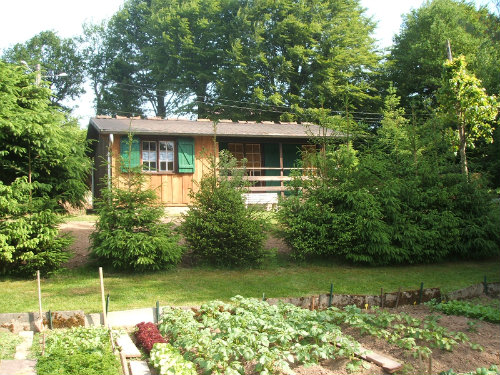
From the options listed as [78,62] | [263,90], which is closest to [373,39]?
[263,90]

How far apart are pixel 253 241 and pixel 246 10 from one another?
22717 millimetres

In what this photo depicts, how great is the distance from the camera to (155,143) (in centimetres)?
1523

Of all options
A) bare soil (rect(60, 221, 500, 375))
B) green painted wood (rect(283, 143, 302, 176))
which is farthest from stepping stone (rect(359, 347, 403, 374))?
green painted wood (rect(283, 143, 302, 176))

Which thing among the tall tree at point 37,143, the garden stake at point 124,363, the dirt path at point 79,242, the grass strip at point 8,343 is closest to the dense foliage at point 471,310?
the garden stake at point 124,363

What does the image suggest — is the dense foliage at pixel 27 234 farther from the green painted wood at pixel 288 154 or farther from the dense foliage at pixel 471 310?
the green painted wood at pixel 288 154

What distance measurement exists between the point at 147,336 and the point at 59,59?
34.7 m

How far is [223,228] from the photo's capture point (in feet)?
28.7

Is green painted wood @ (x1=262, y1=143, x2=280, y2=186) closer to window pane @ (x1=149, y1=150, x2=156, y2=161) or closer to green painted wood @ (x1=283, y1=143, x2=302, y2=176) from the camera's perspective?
green painted wood @ (x1=283, y1=143, x2=302, y2=176)

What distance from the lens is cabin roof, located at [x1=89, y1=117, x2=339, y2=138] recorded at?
14477 millimetres

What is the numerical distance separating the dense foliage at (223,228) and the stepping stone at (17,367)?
446 centimetres

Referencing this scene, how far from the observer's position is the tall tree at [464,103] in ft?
36.5

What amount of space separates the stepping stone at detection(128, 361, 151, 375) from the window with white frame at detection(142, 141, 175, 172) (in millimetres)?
10807

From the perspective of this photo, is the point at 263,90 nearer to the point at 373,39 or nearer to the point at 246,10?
the point at 246,10

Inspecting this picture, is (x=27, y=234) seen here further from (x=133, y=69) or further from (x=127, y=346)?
(x=133, y=69)
